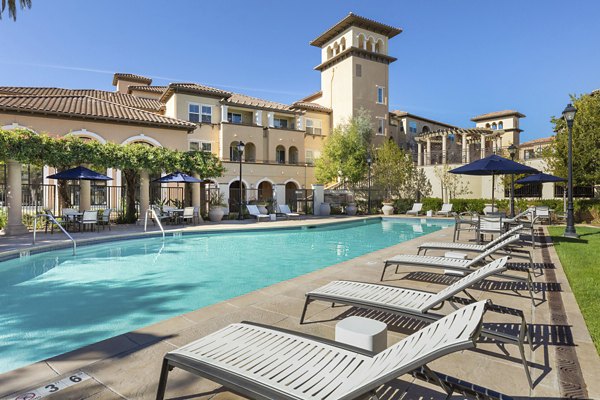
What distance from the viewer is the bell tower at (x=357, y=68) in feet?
112

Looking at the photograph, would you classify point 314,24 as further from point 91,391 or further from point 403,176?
point 91,391

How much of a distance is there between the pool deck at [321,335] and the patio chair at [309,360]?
1.40 feet

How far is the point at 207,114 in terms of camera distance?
2953 cm

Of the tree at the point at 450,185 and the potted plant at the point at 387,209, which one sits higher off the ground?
the tree at the point at 450,185

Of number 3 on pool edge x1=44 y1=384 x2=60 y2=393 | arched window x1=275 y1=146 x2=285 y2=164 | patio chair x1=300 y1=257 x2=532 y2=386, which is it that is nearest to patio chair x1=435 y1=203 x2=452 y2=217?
arched window x1=275 y1=146 x2=285 y2=164

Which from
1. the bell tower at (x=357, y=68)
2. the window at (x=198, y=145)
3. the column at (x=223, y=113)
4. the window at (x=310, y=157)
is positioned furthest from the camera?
the window at (x=310, y=157)

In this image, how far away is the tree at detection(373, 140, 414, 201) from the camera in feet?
93.2

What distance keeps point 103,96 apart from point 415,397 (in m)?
→ 35.7

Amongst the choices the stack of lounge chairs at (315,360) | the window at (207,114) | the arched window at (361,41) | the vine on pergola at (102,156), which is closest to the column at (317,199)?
the vine on pergola at (102,156)

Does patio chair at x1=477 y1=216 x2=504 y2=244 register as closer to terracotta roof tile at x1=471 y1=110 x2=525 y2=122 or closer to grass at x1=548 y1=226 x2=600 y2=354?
grass at x1=548 y1=226 x2=600 y2=354

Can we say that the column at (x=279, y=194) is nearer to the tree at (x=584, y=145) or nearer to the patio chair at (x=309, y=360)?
the tree at (x=584, y=145)

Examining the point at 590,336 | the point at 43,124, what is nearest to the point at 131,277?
the point at 590,336

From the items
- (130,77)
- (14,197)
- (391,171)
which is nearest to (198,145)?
(130,77)

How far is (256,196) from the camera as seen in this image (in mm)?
29422
